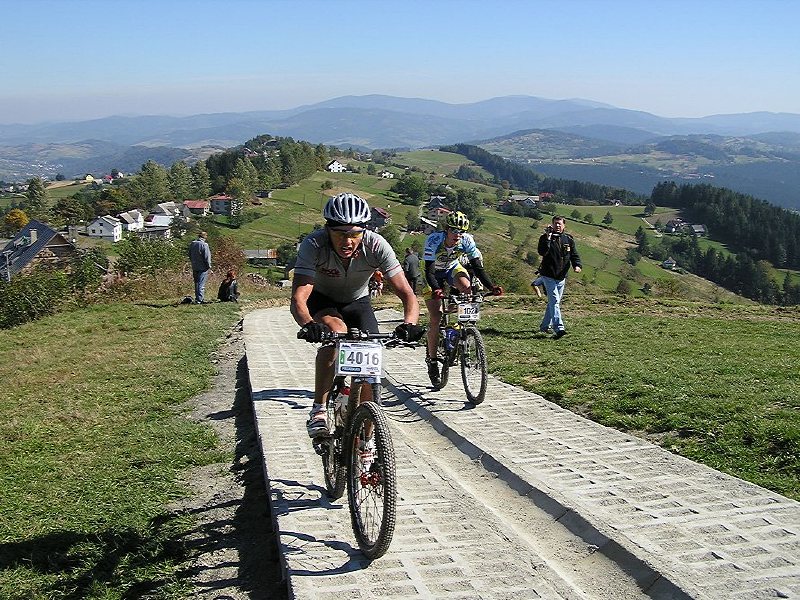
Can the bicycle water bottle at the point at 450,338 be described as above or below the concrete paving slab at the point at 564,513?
above

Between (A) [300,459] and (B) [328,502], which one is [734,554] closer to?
(B) [328,502]

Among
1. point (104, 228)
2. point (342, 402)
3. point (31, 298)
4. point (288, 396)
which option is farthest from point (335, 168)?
point (342, 402)

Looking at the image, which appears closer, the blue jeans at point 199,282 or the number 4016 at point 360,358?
the number 4016 at point 360,358

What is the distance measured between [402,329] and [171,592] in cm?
230

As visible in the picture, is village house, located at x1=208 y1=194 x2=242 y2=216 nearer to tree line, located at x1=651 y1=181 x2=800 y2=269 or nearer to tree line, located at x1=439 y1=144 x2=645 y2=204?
tree line, located at x1=651 y1=181 x2=800 y2=269

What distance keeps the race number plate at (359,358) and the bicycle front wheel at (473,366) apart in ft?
12.4

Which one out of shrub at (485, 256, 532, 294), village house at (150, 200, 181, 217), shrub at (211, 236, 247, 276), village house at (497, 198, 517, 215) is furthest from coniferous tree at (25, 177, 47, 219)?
shrub at (485, 256, 532, 294)

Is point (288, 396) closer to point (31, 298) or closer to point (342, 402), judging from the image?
point (342, 402)

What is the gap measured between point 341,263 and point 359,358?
0.89m

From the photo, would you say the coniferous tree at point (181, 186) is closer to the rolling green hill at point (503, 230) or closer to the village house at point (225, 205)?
the village house at point (225, 205)

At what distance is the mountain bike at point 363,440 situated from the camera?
15.1ft

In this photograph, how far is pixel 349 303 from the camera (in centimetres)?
577

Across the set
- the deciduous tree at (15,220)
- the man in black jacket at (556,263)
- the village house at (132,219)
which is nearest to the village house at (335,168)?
the village house at (132,219)

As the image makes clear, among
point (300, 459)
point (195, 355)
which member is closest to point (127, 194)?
point (195, 355)
